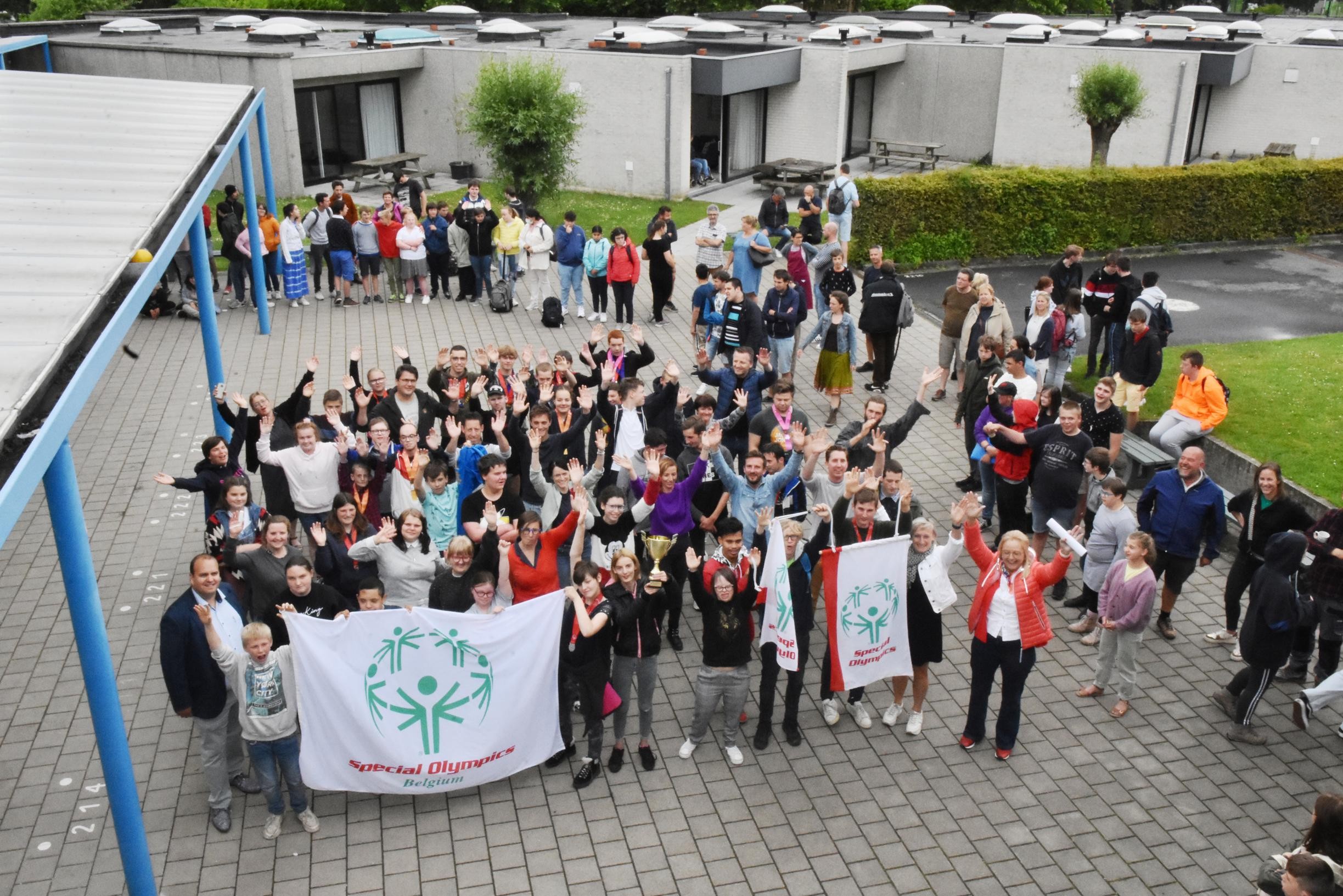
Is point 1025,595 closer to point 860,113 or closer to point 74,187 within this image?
point 74,187

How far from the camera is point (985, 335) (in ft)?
37.1

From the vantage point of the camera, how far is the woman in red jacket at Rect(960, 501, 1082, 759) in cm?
733

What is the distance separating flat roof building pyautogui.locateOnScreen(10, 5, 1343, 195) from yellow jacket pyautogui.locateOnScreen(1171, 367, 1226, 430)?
1557 centimetres

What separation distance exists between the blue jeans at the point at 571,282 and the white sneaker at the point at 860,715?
9.71 metres

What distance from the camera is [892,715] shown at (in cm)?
808

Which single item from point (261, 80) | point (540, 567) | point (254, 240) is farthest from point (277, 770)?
point (261, 80)

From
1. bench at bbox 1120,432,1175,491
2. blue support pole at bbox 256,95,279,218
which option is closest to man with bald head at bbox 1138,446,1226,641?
bench at bbox 1120,432,1175,491

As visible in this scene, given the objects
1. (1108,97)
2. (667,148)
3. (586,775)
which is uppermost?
(1108,97)

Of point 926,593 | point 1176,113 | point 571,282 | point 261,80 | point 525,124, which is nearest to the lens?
point 926,593

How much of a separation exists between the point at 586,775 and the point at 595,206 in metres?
18.5

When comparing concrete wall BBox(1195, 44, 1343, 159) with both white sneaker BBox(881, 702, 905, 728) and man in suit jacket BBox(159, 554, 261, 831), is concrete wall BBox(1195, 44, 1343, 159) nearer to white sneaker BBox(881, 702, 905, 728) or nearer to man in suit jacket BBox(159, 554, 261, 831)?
white sneaker BBox(881, 702, 905, 728)

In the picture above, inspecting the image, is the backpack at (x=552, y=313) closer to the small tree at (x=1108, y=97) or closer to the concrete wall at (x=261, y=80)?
the concrete wall at (x=261, y=80)

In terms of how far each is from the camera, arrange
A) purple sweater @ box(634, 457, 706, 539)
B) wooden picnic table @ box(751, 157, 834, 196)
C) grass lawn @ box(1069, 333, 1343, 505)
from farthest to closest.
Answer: wooden picnic table @ box(751, 157, 834, 196)
grass lawn @ box(1069, 333, 1343, 505)
purple sweater @ box(634, 457, 706, 539)

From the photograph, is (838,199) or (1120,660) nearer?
(1120,660)
